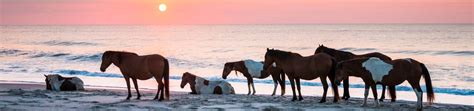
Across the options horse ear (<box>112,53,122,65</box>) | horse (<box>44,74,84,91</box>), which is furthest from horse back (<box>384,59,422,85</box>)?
horse (<box>44,74,84,91</box>)

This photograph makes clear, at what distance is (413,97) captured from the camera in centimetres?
1816

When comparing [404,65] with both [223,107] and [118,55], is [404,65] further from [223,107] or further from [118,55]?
[118,55]

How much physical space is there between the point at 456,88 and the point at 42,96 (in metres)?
13.5

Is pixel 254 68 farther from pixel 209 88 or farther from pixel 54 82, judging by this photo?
pixel 54 82

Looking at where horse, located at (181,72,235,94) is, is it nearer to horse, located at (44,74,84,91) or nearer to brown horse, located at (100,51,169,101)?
brown horse, located at (100,51,169,101)

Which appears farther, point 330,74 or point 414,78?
point 330,74

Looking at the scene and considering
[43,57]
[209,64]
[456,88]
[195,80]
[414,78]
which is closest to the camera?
[414,78]

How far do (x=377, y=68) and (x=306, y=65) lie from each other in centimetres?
194

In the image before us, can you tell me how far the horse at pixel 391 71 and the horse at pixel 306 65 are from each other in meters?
0.68

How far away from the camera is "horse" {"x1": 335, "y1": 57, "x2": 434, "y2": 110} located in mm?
12859

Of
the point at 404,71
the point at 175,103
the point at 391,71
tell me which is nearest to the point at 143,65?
the point at 175,103

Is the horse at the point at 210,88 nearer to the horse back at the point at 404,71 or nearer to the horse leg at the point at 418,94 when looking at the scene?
the horse back at the point at 404,71

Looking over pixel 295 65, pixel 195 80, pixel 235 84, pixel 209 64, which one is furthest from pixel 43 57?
pixel 295 65

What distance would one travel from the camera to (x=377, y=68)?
13.1 meters
